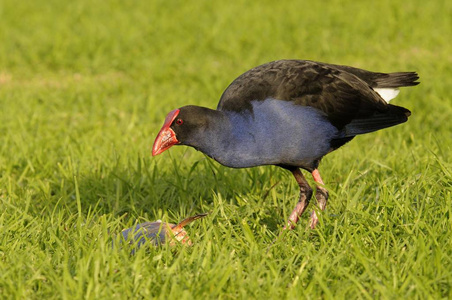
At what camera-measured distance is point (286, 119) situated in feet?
13.9

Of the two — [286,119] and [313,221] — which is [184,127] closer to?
[286,119]

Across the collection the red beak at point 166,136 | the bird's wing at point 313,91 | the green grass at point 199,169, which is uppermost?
the bird's wing at point 313,91

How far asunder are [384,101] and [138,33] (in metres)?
6.57

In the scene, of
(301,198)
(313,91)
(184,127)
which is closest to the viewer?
(184,127)

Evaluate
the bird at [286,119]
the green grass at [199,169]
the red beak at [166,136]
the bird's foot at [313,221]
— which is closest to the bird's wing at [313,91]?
the bird at [286,119]

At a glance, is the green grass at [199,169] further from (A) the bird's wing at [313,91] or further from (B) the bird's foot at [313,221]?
(A) the bird's wing at [313,91]

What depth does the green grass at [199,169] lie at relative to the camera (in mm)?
3451

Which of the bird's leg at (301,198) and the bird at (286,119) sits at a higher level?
the bird at (286,119)

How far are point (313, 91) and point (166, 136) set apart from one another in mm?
1021

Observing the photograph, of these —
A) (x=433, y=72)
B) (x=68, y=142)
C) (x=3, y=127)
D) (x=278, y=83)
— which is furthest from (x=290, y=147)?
(x=433, y=72)

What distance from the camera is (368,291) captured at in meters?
3.39

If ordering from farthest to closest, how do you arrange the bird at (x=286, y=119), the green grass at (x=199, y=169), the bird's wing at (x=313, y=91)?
the bird's wing at (x=313, y=91)
the bird at (x=286, y=119)
the green grass at (x=199, y=169)

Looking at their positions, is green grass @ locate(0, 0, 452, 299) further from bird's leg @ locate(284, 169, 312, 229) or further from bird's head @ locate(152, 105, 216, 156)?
bird's head @ locate(152, 105, 216, 156)

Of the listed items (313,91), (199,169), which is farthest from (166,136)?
(199,169)
